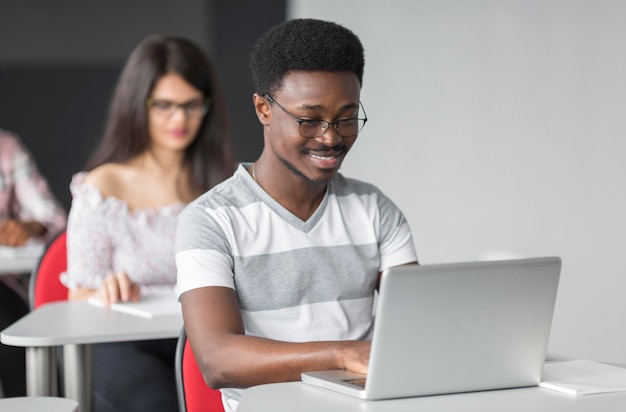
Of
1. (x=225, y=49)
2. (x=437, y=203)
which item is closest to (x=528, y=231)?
(x=437, y=203)

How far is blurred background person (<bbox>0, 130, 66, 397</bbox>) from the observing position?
363 cm

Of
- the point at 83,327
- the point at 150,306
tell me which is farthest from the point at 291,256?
the point at 150,306

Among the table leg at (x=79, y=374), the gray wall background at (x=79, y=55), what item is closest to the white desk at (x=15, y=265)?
the table leg at (x=79, y=374)

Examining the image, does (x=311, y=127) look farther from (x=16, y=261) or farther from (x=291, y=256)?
(x=16, y=261)

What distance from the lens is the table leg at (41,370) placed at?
7.70ft

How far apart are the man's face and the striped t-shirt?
13 cm

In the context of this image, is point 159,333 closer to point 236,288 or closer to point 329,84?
point 236,288

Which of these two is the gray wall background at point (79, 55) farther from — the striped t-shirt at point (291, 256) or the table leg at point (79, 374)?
the striped t-shirt at point (291, 256)

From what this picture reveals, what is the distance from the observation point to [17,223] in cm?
408

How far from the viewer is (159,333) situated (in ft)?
7.79

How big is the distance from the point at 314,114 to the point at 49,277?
4.86 feet

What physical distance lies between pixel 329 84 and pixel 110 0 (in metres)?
4.91

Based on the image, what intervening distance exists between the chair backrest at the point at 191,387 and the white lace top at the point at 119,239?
1.01m

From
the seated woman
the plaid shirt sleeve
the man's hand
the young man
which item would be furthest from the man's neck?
the plaid shirt sleeve
